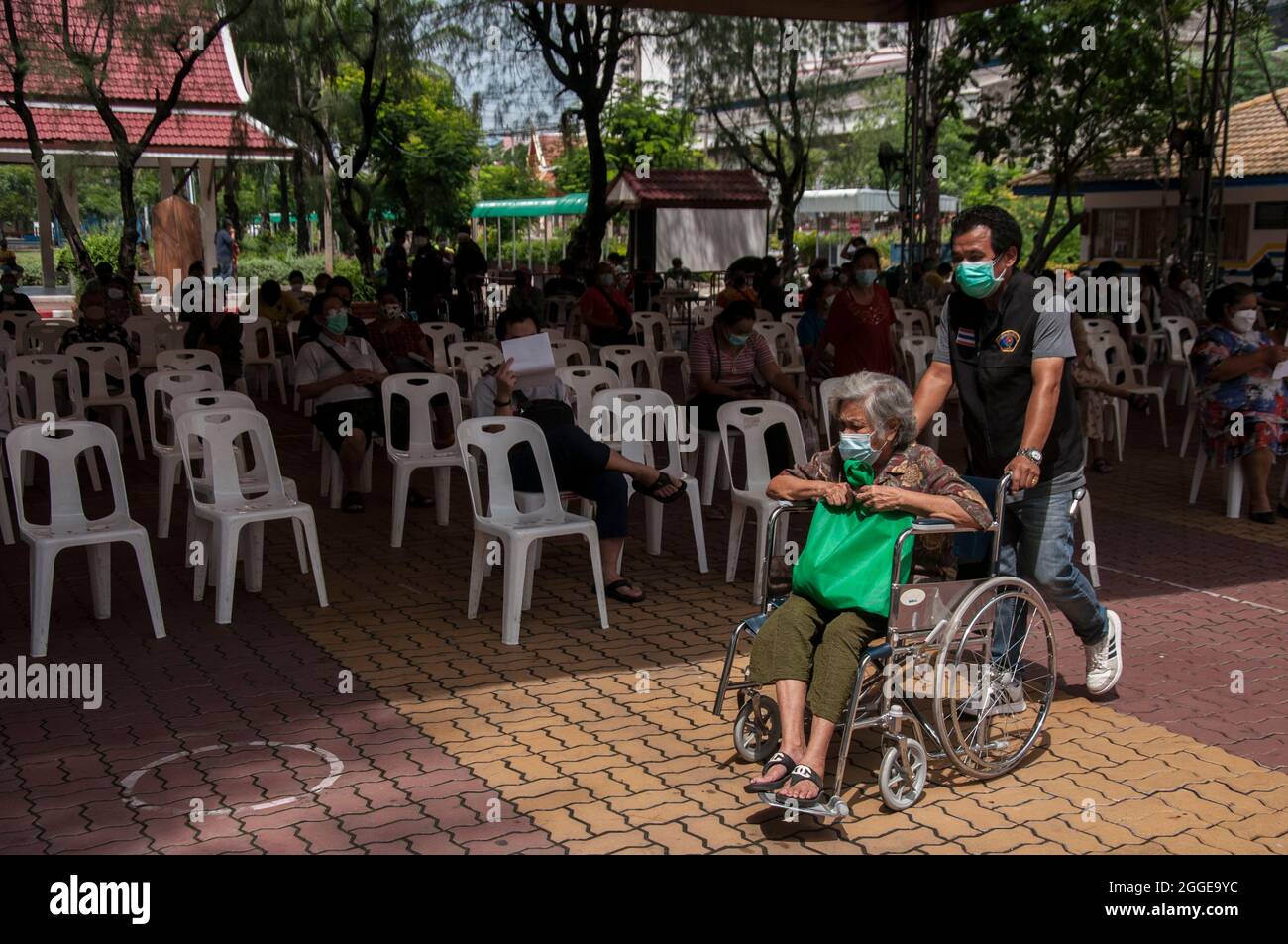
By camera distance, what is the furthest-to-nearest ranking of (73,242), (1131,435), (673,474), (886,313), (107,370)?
(73,242)
(1131,435)
(107,370)
(886,313)
(673,474)

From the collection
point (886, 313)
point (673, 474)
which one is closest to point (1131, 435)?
point (886, 313)

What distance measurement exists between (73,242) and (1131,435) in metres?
12.3

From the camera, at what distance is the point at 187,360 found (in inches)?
403

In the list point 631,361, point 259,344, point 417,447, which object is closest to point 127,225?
point 259,344

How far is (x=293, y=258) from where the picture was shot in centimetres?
3403

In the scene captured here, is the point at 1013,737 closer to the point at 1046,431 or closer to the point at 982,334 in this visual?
the point at 1046,431

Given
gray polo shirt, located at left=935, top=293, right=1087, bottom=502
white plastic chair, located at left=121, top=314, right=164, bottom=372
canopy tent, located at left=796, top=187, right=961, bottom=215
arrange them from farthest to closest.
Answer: canopy tent, located at left=796, top=187, right=961, bottom=215
white plastic chair, located at left=121, top=314, right=164, bottom=372
gray polo shirt, located at left=935, top=293, right=1087, bottom=502

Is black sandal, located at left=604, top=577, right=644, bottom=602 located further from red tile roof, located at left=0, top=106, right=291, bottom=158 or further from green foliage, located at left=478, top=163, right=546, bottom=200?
Result: green foliage, located at left=478, top=163, right=546, bottom=200

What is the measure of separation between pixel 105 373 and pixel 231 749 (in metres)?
6.68

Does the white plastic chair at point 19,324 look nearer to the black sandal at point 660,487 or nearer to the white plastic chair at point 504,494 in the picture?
the white plastic chair at point 504,494

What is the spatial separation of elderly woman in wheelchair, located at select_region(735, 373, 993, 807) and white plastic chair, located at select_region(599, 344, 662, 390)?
554cm

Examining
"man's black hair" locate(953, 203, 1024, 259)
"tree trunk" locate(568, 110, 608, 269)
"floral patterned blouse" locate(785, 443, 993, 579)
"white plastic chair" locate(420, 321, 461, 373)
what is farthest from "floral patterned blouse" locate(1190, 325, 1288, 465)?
"tree trunk" locate(568, 110, 608, 269)

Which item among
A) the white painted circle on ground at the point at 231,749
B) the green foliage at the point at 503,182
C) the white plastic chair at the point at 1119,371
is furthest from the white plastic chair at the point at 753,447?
the green foliage at the point at 503,182

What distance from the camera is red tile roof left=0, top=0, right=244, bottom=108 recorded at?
17.7 metres
